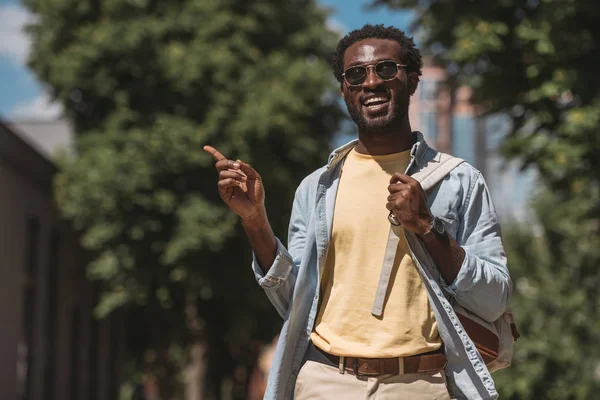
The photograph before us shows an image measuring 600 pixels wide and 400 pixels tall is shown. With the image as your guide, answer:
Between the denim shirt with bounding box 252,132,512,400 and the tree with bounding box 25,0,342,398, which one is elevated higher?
the tree with bounding box 25,0,342,398

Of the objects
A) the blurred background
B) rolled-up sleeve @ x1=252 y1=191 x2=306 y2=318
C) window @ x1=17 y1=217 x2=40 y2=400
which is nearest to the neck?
rolled-up sleeve @ x1=252 y1=191 x2=306 y2=318

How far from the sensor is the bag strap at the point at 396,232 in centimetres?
347

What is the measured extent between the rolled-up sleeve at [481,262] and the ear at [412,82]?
1.31 feet

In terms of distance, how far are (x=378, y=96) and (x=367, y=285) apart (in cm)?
67

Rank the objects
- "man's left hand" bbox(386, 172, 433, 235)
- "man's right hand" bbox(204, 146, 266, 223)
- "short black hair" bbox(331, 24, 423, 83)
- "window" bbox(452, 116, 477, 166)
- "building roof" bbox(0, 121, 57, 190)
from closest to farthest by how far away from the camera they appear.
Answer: "man's left hand" bbox(386, 172, 433, 235) < "man's right hand" bbox(204, 146, 266, 223) < "short black hair" bbox(331, 24, 423, 83) < "building roof" bbox(0, 121, 57, 190) < "window" bbox(452, 116, 477, 166)

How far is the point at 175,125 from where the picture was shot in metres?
19.7

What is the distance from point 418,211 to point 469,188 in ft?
1.32

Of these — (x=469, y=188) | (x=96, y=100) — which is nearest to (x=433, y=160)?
(x=469, y=188)

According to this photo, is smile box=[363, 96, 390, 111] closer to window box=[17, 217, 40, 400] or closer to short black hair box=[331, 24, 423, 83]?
short black hair box=[331, 24, 423, 83]

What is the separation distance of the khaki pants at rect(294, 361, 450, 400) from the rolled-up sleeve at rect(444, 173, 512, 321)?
276 millimetres

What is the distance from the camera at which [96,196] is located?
64.9ft

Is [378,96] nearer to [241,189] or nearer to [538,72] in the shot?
[241,189]

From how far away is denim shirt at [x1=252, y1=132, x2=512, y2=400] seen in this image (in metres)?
3.42

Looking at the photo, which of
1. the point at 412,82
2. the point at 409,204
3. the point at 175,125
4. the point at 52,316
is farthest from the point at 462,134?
the point at 409,204
